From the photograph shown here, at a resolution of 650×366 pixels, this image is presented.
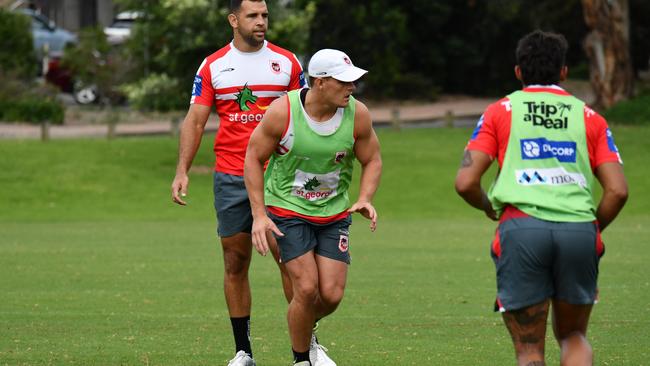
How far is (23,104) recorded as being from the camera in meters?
38.7

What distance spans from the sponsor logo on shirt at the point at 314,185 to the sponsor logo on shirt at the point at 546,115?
2209 millimetres

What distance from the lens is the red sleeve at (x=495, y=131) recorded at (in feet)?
21.3

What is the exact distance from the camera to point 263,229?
8.19 meters

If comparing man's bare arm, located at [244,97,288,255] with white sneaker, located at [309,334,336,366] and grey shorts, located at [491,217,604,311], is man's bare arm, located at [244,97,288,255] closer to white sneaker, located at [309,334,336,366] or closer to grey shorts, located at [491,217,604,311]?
white sneaker, located at [309,334,336,366]

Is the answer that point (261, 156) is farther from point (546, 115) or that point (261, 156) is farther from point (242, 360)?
point (546, 115)

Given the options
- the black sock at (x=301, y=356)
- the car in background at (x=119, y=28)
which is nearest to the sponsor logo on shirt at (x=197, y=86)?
the black sock at (x=301, y=356)

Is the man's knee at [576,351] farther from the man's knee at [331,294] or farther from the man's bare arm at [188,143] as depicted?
the man's bare arm at [188,143]

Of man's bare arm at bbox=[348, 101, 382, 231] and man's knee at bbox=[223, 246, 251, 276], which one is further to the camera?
man's knee at bbox=[223, 246, 251, 276]

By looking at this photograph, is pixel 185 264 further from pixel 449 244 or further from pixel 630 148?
pixel 630 148

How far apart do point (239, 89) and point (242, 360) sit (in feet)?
6.26

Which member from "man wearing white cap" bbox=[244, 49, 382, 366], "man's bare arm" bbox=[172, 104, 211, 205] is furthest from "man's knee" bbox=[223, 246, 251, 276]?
"man wearing white cap" bbox=[244, 49, 382, 366]

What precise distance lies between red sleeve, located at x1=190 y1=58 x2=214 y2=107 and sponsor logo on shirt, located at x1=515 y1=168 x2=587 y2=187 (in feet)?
11.7

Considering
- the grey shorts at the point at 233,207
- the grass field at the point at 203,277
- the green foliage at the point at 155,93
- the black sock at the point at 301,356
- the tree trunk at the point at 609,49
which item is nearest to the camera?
the black sock at the point at 301,356

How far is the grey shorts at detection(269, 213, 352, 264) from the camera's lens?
849 cm
